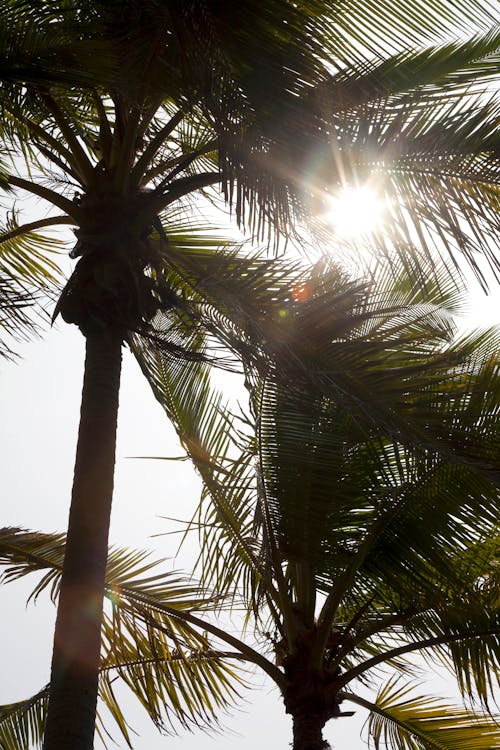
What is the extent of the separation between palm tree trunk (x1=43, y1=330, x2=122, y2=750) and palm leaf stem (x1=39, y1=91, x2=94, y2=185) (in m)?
1.02

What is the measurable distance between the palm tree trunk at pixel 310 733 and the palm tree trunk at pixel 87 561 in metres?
1.84

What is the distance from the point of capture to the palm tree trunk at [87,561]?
421cm

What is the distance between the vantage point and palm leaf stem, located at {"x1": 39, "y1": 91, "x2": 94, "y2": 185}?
5.40 metres

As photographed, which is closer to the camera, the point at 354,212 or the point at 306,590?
the point at 354,212

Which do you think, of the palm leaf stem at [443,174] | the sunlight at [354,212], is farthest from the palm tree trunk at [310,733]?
the palm leaf stem at [443,174]

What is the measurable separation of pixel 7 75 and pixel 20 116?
0.68m

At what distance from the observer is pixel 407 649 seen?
19.8ft

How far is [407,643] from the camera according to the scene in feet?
20.2

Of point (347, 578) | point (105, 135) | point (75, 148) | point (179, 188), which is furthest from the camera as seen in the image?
point (347, 578)

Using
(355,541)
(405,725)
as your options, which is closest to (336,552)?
(355,541)

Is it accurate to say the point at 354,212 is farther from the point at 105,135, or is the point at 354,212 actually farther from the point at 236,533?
the point at 236,533

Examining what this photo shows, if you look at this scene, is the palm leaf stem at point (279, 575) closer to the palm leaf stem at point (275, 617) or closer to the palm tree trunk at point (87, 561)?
the palm leaf stem at point (275, 617)

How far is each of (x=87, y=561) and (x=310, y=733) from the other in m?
2.10

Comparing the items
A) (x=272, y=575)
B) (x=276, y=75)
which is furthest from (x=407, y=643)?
(x=276, y=75)
